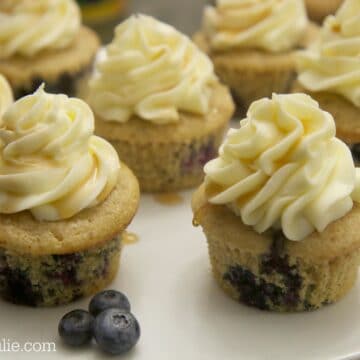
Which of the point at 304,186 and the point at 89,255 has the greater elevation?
the point at 304,186

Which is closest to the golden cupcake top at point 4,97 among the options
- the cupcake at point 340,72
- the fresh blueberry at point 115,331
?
the fresh blueberry at point 115,331

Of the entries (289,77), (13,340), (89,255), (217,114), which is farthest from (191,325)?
(289,77)

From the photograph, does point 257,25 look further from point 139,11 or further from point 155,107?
point 139,11

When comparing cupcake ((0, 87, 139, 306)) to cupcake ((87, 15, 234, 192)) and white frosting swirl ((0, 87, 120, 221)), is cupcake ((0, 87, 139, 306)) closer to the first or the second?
white frosting swirl ((0, 87, 120, 221))

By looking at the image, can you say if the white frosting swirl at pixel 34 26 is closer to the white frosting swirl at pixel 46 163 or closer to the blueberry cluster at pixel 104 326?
Answer: the white frosting swirl at pixel 46 163

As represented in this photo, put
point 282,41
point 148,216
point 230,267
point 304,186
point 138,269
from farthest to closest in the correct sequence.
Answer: point 282,41 → point 148,216 → point 138,269 → point 230,267 → point 304,186

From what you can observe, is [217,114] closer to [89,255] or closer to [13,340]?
[89,255]
